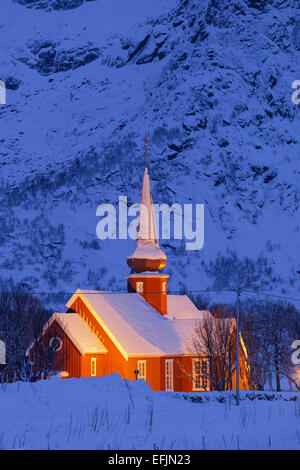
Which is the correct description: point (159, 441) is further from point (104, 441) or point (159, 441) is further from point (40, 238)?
point (40, 238)

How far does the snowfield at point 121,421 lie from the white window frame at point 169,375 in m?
25.2

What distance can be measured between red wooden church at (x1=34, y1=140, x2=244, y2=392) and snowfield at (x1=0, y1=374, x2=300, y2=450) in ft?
77.3

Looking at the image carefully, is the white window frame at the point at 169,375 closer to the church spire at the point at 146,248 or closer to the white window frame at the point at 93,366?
the white window frame at the point at 93,366

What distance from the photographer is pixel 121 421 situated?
2211cm

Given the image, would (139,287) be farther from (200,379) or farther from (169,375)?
(200,379)

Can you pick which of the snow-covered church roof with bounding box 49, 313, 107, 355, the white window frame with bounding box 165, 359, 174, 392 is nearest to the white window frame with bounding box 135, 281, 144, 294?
the snow-covered church roof with bounding box 49, 313, 107, 355

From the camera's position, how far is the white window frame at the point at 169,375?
57228 millimetres

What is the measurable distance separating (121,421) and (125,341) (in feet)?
113

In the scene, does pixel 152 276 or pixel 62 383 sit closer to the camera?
pixel 62 383

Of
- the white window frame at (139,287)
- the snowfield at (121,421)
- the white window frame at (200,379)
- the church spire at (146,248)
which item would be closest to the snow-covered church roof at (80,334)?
the white window frame at (200,379)

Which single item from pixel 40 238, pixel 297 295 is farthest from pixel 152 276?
pixel 40 238
